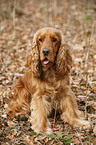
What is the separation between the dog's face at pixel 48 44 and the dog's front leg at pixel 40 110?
2.14 feet

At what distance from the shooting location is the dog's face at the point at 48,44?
301 centimetres

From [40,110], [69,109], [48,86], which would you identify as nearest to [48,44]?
[48,86]

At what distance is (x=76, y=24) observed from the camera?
887 centimetres

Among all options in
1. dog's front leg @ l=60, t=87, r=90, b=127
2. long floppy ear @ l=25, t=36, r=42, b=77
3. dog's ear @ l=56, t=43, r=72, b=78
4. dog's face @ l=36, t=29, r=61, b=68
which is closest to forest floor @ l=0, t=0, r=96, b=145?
dog's front leg @ l=60, t=87, r=90, b=127

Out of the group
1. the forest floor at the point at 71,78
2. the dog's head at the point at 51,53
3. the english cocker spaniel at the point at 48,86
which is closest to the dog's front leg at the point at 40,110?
the english cocker spaniel at the point at 48,86

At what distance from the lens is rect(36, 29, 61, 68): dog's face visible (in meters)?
3.01

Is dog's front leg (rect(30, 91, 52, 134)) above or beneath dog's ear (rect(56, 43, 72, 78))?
beneath

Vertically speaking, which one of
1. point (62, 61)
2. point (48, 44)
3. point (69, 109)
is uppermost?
point (48, 44)

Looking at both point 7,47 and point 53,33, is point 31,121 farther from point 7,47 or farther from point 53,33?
point 7,47

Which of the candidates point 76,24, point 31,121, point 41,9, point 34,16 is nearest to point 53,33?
point 31,121

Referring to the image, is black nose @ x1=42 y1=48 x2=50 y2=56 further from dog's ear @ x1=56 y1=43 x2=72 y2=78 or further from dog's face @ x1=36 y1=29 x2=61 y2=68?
dog's ear @ x1=56 y1=43 x2=72 y2=78

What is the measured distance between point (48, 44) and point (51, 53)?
16 cm

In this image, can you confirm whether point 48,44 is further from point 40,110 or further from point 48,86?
point 40,110

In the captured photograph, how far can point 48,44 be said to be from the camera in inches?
119
